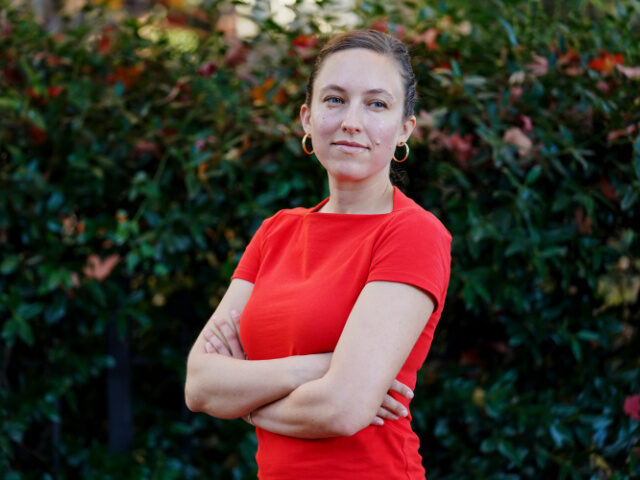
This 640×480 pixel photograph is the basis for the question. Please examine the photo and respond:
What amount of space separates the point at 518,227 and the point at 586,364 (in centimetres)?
63

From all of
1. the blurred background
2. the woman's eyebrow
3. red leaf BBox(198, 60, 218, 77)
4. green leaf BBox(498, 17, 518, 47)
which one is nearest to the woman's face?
the woman's eyebrow

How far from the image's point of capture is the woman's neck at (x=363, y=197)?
1610mm

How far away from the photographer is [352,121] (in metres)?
1.52

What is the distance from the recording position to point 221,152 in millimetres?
2549

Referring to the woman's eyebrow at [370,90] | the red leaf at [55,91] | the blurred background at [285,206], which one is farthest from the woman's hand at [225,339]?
the red leaf at [55,91]

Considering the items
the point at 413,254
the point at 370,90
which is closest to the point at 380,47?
the point at 370,90

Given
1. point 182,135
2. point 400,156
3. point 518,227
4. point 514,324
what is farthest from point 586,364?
point 182,135

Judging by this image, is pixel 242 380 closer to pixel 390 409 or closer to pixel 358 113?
pixel 390 409

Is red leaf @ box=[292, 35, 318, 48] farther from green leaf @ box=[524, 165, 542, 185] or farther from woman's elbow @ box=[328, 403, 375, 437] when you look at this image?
woman's elbow @ box=[328, 403, 375, 437]

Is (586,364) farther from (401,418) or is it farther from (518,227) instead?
(401,418)

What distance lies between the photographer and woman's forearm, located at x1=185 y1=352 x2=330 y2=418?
57.3 inches

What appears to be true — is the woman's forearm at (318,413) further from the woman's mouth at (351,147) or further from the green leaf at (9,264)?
the green leaf at (9,264)

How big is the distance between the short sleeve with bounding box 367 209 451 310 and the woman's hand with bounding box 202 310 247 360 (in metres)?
0.43

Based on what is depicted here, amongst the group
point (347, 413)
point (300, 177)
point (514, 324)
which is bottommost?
point (514, 324)
